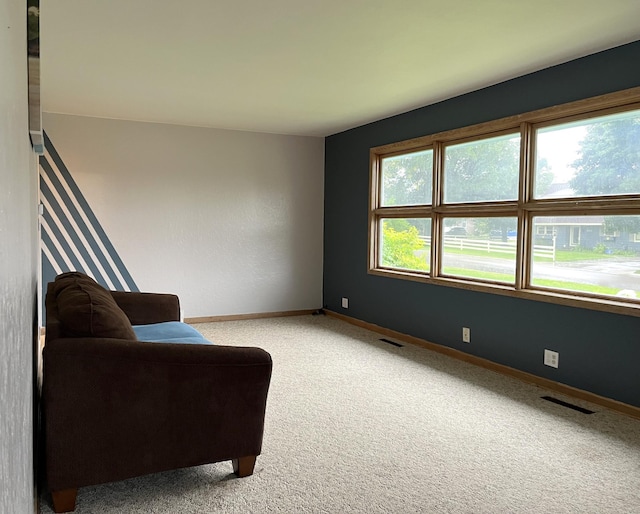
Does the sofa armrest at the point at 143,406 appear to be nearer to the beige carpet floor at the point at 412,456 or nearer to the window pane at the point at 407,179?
the beige carpet floor at the point at 412,456

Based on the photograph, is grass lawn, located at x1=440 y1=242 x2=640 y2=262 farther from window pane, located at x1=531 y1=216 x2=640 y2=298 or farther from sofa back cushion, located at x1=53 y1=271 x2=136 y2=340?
sofa back cushion, located at x1=53 y1=271 x2=136 y2=340

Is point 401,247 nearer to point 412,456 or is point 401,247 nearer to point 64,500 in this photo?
point 412,456

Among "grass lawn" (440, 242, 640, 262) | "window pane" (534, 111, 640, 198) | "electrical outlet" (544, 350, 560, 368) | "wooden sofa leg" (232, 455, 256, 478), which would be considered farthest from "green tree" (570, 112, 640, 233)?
"wooden sofa leg" (232, 455, 256, 478)

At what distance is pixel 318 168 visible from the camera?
22.1 feet

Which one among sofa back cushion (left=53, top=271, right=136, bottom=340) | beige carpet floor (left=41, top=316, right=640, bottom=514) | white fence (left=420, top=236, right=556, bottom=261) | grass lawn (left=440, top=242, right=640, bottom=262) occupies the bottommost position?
beige carpet floor (left=41, top=316, right=640, bottom=514)

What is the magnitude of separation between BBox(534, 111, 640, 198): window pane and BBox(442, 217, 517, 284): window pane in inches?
18.6

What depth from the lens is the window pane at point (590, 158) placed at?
3332mm

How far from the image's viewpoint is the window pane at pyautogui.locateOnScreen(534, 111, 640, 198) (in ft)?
10.9

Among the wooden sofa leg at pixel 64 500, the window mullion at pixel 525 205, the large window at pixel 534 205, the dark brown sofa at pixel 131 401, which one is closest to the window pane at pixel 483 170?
the large window at pixel 534 205

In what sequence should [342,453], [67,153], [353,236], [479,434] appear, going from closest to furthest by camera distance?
1. [342,453]
2. [479,434]
3. [67,153]
4. [353,236]

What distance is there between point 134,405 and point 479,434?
1.93 metres

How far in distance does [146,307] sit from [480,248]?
281 cm

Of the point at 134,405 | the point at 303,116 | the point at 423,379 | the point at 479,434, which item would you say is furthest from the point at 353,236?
the point at 134,405

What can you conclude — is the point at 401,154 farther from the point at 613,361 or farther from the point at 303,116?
the point at 613,361
